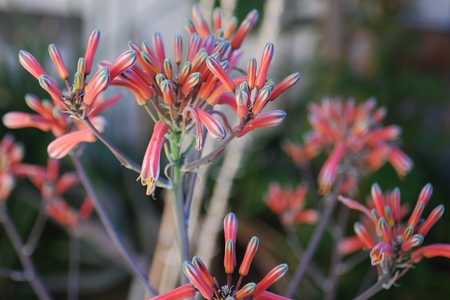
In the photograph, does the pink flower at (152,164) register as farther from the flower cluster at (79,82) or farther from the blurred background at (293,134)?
the blurred background at (293,134)

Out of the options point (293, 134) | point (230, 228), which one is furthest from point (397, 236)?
point (293, 134)

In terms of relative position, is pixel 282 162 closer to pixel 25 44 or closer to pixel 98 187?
pixel 98 187

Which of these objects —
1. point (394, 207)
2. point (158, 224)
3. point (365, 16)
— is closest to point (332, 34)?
point (365, 16)

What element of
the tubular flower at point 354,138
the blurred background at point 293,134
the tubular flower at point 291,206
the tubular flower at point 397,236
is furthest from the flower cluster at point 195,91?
the blurred background at point 293,134

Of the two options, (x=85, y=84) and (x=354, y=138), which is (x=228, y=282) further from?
(x=354, y=138)

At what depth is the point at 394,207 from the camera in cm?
42

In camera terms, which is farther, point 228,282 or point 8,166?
point 8,166

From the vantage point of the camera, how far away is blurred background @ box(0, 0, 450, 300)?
1.36 metres

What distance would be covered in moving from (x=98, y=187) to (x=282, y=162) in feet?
1.72

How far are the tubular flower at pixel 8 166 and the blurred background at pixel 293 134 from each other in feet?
1.88

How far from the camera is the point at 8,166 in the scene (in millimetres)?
581

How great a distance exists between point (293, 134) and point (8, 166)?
1.12 meters

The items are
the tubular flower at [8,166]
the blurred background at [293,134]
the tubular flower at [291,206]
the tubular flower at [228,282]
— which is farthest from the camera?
the blurred background at [293,134]

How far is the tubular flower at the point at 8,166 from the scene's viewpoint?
1.86 feet
